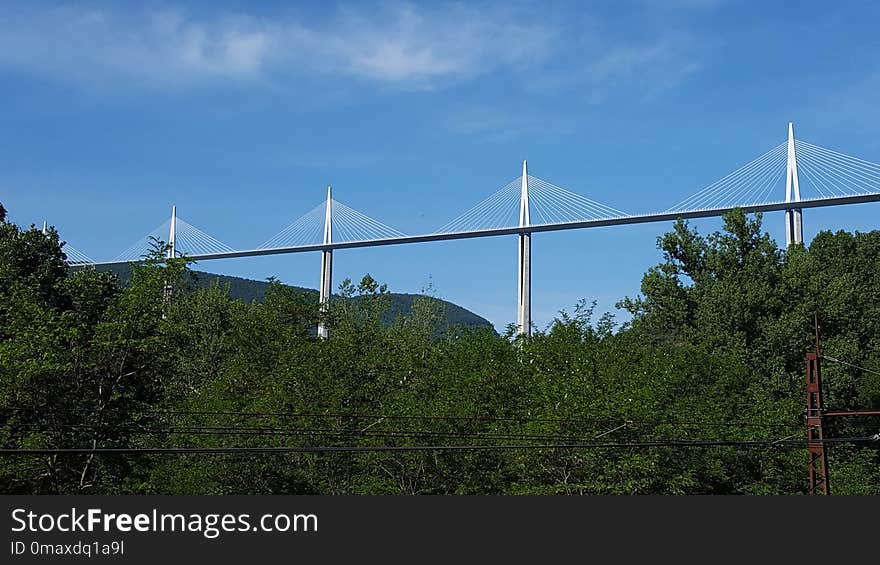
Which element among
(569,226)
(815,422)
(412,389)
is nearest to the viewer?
(815,422)

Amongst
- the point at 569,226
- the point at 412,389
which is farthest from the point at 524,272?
the point at 412,389

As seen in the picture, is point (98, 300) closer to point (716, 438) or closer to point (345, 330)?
point (345, 330)

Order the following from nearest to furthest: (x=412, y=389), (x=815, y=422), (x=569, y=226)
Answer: (x=815, y=422) → (x=412, y=389) → (x=569, y=226)

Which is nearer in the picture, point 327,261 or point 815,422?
point 815,422

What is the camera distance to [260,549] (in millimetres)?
9836

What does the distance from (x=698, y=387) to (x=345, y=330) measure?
1359 centimetres

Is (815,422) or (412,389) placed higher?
(412,389)

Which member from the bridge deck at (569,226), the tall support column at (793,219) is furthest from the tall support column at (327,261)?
the tall support column at (793,219)

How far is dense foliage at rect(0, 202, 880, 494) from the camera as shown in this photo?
29609 mm

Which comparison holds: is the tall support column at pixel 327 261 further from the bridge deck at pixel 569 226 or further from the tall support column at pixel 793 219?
the tall support column at pixel 793 219

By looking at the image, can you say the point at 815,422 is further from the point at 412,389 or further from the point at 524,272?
the point at 524,272

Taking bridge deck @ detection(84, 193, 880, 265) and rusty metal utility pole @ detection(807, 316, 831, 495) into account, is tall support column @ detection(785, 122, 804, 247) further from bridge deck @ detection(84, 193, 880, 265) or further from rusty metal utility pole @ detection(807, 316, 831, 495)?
rusty metal utility pole @ detection(807, 316, 831, 495)

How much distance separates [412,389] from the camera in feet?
123

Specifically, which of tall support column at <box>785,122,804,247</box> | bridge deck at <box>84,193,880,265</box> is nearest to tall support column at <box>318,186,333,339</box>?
bridge deck at <box>84,193,880,265</box>
